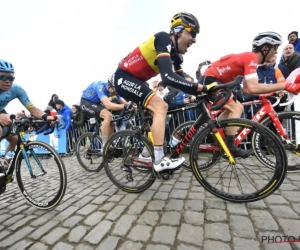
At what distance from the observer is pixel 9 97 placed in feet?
10.4

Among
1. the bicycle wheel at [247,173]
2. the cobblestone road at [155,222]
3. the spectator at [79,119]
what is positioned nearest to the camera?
the cobblestone road at [155,222]

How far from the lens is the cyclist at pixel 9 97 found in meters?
2.80

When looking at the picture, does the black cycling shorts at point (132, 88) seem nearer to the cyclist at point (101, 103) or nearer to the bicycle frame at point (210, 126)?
the bicycle frame at point (210, 126)

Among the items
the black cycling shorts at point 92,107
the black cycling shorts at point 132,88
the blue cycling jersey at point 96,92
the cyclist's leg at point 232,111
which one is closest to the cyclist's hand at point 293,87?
the cyclist's leg at point 232,111

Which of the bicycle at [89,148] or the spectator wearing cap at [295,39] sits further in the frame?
the spectator wearing cap at [295,39]

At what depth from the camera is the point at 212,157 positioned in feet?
11.0

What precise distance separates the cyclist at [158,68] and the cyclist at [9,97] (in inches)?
57.0

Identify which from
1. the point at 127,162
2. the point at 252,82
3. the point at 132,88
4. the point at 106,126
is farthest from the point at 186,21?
the point at 106,126

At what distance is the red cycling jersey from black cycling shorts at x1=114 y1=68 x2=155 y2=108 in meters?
1.45

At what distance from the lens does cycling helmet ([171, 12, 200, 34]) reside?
2.67 m

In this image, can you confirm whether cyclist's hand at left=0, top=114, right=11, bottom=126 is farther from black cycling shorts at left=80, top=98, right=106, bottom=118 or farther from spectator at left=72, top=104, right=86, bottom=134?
spectator at left=72, top=104, right=86, bottom=134

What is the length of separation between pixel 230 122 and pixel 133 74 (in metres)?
1.55

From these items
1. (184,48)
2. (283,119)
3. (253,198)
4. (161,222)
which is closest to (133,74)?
(184,48)

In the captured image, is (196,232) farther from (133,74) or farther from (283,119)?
(283,119)
